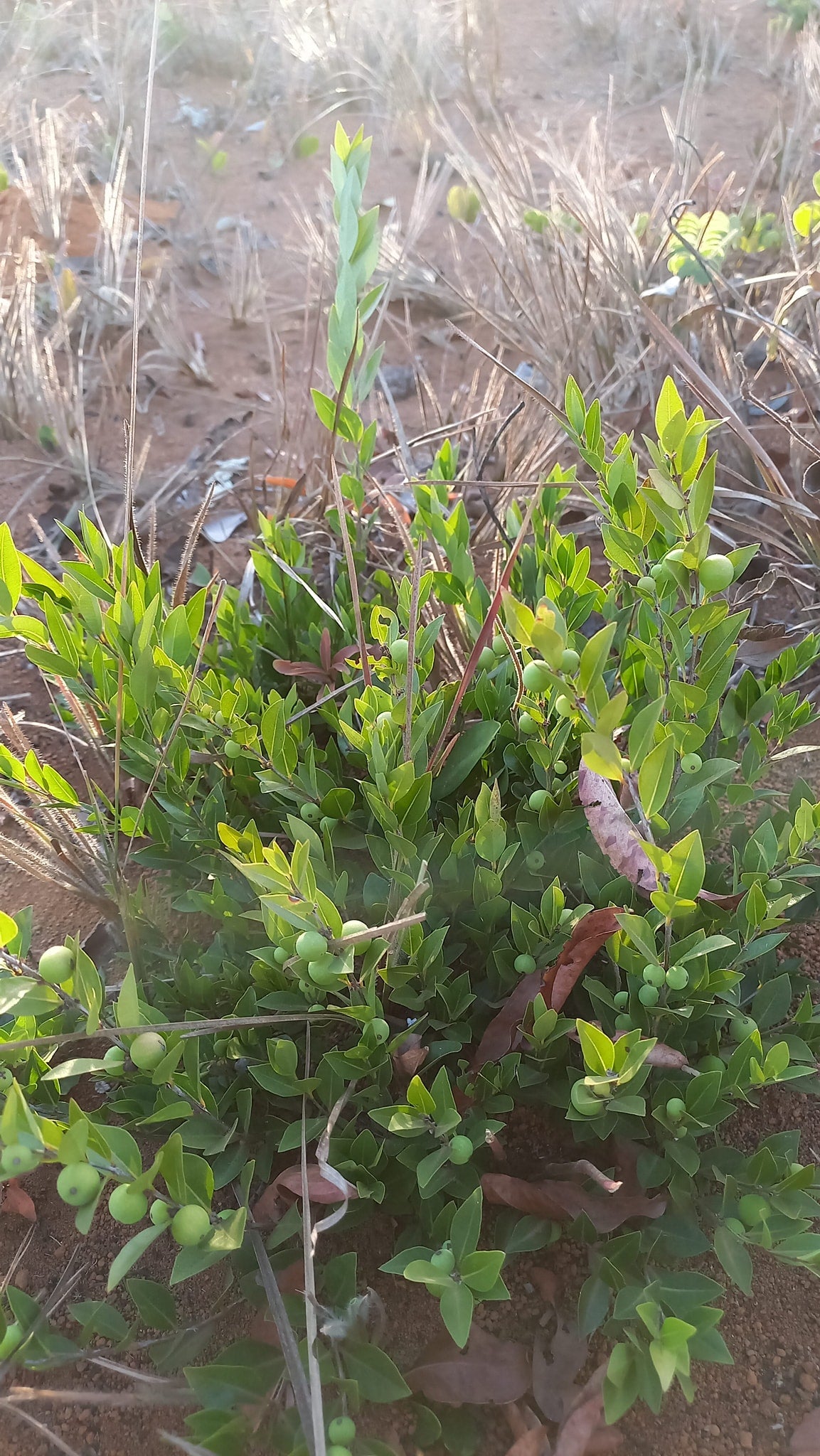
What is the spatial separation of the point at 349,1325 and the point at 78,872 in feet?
1.57

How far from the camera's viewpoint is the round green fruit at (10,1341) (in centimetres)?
70

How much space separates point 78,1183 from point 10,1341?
0.88ft

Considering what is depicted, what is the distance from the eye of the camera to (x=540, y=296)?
175cm

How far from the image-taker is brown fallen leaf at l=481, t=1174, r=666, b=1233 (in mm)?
780

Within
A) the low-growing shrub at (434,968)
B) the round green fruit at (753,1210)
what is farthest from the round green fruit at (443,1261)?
the round green fruit at (753,1210)

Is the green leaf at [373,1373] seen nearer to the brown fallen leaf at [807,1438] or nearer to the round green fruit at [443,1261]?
the round green fruit at [443,1261]

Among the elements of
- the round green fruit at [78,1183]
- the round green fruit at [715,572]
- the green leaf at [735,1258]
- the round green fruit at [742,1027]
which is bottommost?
the green leaf at [735,1258]

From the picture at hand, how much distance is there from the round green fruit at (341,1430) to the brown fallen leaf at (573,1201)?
0.20 meters

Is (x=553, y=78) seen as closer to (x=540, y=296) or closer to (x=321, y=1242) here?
(x=540, y=296)

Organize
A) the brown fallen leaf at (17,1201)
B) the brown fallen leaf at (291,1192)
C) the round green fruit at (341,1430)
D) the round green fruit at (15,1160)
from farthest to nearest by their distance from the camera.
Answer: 1. the brown fallen leaf at (17,1201)
2. the brown fallen leaf at (291,1192)
3. the round green fruit at (341,1430)
4. the round green fruit at (15,1160)

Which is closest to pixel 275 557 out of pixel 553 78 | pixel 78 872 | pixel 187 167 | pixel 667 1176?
pixel 78 872

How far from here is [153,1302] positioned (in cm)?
75

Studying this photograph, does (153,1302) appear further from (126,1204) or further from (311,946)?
(311,946)

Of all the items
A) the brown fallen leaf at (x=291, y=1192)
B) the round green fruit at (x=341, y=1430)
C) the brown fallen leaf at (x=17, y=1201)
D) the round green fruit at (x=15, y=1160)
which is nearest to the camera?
the round green fruit at (x=15, y=1160)
